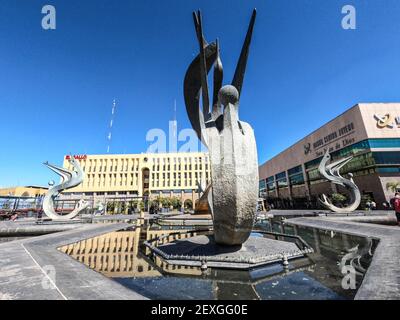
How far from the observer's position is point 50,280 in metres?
4.22

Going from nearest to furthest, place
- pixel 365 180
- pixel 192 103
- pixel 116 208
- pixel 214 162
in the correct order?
1. pixel 214 162
2. pixel 192 103
3. pixel 365 180
4. pixel 116 208

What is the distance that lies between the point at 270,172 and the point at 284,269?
214 feet

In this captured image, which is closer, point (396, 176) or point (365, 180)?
point (396, 176)

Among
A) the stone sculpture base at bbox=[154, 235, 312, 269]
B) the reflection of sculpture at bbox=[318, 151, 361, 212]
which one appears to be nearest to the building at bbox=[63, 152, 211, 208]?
the reflection of sculpture at bbox=[318, 151, 361, 212]

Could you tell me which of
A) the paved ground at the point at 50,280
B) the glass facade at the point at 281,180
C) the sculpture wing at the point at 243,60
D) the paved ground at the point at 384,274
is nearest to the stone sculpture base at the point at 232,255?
the paved ground at the point at 384,274

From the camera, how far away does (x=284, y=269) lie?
17.2 feet

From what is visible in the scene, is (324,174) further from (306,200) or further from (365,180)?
(306,200)

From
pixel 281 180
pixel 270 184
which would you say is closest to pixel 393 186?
pixel 281 180

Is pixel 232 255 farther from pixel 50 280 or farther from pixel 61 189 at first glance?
pixel 61 189

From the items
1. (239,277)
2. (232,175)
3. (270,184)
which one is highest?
(270,184)

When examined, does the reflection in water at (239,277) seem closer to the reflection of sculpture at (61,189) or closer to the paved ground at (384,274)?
the paved ground at (384,274)

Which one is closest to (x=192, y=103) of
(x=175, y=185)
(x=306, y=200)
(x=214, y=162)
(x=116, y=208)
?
(x=214, y=162)

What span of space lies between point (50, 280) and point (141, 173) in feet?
247

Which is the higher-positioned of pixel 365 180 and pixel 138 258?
pixel 365 180
